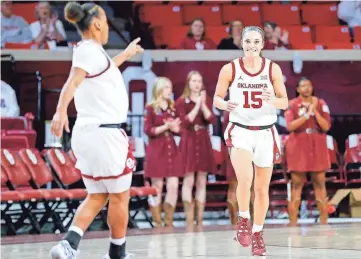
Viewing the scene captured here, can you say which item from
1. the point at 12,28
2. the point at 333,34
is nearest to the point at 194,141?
the point at 12,28

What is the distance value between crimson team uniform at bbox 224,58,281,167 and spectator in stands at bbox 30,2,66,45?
7.09 meters

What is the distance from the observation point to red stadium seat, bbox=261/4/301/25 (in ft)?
50.3

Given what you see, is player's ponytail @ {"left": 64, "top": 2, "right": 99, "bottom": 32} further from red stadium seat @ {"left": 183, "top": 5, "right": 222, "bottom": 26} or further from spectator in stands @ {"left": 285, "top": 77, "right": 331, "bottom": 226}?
red stadium seat @ {"left": 183, "top": 5, "right": 222, "bottom": 26}

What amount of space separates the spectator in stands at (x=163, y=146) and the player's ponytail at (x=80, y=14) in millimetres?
5174

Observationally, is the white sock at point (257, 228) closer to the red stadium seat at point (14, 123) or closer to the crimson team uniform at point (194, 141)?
the crimson team uniform at point (194, 141)

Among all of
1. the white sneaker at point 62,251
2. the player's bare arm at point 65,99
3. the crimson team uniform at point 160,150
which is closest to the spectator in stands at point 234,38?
the crimson team uniform at point 160,150

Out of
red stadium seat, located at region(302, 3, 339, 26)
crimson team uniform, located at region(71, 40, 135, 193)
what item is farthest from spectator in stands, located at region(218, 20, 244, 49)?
crimson team uniform, located at region(71, 40, 135, 193)

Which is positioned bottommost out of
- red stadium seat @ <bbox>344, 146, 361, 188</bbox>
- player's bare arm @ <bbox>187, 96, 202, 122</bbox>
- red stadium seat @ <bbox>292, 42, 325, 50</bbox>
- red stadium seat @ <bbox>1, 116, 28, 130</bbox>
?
red stadium seat @ <bbox>344, 146, 361, 188</bbox>

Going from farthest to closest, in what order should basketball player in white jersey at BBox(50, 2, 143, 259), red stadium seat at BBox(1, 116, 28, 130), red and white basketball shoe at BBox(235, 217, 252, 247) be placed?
red stadium seat at BBox(1, 116, 28, 130) < red and white basketball shoe at BBox(235, 217, 252, 247) < basketball player in white jersey at BBox(50, 2, 143, 259)

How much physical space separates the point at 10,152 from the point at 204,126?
2.30 m

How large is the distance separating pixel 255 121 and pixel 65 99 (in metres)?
1.93

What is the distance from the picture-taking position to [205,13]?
15336 mm

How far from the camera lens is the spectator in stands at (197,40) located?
1305cm

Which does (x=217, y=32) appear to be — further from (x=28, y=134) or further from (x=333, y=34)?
(x=28, y=134)
